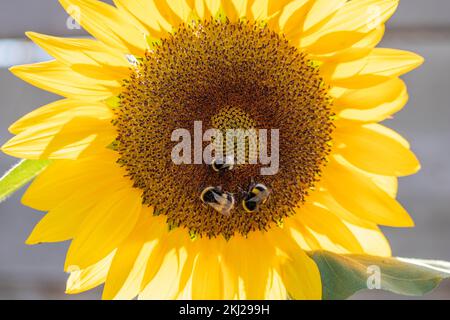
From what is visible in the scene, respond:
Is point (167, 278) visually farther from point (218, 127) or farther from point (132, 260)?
point (218, 127)

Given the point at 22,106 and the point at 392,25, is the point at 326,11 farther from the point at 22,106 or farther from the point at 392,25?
the point at 22,106

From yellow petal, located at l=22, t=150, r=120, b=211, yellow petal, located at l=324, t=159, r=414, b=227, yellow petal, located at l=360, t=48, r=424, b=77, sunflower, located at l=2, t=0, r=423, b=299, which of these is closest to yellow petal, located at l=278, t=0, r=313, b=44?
sunflower, located at l=2, t=0, r=423, b=299

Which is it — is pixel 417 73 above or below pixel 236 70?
above

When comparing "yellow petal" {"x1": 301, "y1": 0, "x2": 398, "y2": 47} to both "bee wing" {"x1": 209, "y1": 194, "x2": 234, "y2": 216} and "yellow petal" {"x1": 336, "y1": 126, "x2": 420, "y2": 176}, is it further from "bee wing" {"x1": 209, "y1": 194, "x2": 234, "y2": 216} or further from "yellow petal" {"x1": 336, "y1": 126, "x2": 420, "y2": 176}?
"bee wing" {"x1": 209, "y1": 194, "x2": 234, "y2": 216}

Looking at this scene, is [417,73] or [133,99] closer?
[133,99]

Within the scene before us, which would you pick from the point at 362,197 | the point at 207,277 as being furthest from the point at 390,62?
the point at 207,277

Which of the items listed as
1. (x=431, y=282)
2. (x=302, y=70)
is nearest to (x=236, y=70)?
(x=302, y=70)
